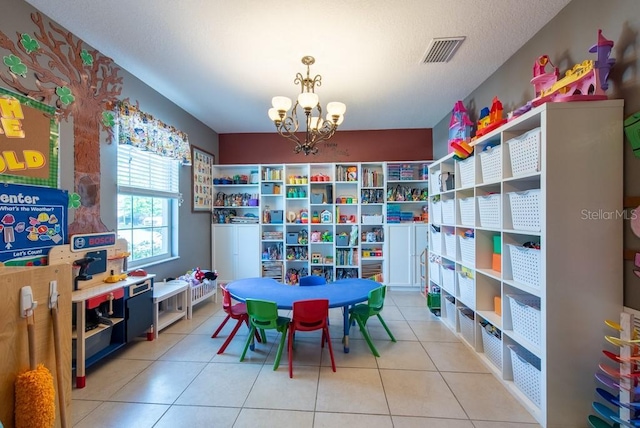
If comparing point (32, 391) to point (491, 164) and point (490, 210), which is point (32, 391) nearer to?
point (490, 210)

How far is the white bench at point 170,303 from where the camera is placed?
297 cm

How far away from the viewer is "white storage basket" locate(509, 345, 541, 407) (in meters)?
1.85

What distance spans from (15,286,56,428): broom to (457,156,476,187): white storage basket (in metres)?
3.23

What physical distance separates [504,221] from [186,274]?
12.9 feet

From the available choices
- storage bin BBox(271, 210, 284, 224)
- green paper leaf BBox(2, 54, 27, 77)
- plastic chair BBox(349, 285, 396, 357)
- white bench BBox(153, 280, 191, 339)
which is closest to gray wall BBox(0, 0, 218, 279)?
green paper leaf BBox(2, 54, 27, 77)

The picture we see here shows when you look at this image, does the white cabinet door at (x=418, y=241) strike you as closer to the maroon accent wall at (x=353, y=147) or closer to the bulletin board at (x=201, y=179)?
the maroon accent wall at (x=353, y=147)

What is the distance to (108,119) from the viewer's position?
2.73m

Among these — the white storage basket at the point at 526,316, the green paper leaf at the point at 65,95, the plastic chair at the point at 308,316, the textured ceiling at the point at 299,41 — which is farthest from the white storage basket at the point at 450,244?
the green paper leaf at the point at 65,95

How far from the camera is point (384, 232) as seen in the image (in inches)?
187

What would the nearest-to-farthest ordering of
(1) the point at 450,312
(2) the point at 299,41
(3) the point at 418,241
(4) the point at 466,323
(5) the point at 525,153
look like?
(5) the point at 525,153, (2) the point at 299,41, (4) the point at 466,323, (1) the point at 450,312, (3) the point at 418,241

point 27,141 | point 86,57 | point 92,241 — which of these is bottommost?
point 92,241

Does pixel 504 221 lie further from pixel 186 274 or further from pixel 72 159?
pixel 186 274

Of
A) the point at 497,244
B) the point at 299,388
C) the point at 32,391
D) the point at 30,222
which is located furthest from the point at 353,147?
the point at 32,391

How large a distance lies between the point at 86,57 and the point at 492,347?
449 centimetres
